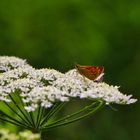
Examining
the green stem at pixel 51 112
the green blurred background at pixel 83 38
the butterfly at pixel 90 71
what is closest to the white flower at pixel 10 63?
the butterfly at pixel 90 71

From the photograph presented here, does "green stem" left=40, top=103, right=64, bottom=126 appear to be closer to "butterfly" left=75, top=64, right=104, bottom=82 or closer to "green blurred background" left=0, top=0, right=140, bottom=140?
"butterfly" left=75, top=64, right=104, bottom=82

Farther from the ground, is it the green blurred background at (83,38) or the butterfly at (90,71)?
the green blurred background at (83,38)

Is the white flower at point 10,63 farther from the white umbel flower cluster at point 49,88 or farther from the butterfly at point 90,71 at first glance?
the butterfly at point 90,71

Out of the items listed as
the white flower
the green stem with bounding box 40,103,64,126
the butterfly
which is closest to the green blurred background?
the white flower

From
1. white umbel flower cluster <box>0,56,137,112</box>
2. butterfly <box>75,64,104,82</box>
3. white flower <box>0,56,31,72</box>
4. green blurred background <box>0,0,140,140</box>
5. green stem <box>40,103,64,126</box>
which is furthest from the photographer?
green blurred background <box>0,0,140,140</box>

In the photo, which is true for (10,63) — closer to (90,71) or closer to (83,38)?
(90,71)
